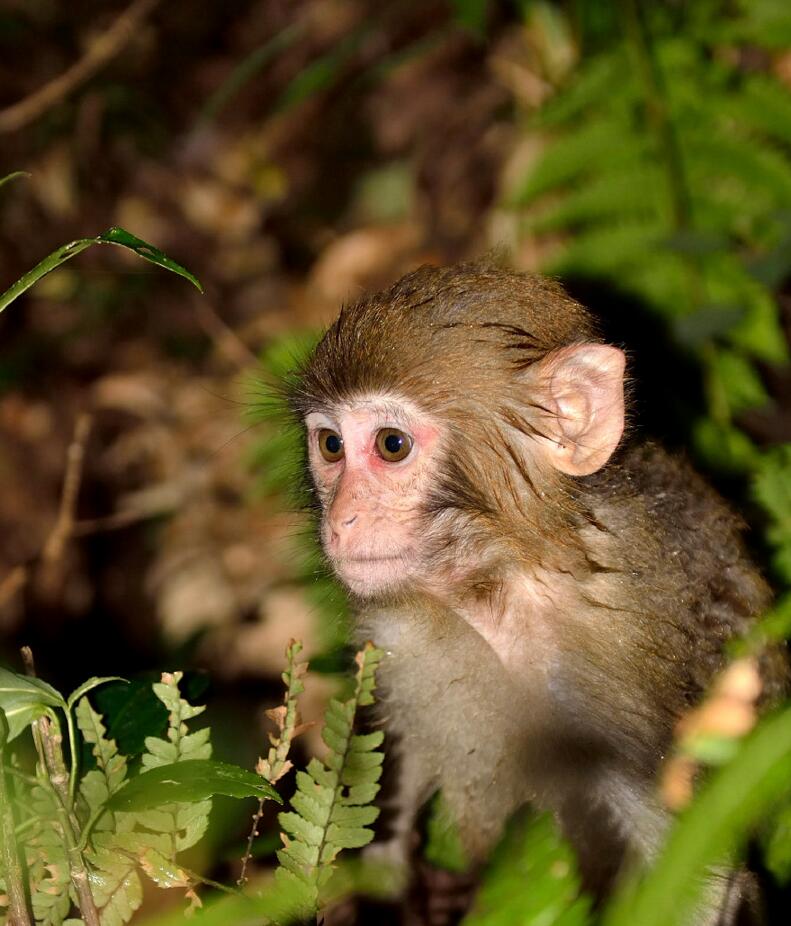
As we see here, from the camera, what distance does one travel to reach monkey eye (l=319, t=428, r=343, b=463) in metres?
4.04

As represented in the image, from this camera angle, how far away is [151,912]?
500 cm

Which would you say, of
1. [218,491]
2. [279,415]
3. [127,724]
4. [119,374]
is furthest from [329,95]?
[127,724]

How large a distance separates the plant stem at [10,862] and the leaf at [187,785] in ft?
0.68

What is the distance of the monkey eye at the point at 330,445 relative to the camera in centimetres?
404

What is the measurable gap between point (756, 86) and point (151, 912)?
5.13 meters

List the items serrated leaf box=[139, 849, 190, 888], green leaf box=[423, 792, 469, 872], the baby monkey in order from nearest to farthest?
serrated leaf box=[139, 849, 190, 888], the baby monkey, green leaf box=[423, 792, 469, 872]

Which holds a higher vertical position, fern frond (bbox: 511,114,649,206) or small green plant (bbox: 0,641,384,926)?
fern frond (bbox: 511,114,649,206)

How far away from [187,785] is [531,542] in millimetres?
1532

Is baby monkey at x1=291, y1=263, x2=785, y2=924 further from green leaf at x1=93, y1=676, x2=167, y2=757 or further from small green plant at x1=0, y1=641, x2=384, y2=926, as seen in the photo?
small green plant at x1=0, y1=641, x2=384, y2=926

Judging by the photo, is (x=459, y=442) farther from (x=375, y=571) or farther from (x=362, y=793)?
(x=362, y=793)

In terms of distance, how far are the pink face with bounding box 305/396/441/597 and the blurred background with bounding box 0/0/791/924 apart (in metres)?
0.61

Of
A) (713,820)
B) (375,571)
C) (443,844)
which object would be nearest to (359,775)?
(375,571)

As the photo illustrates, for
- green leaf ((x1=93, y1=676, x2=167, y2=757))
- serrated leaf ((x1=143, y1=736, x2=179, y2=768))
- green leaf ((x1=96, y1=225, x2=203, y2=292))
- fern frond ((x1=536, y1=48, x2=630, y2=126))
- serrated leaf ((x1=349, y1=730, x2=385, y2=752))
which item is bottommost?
green leaf ((x1=93, y1=676, x2=167, y2=757))

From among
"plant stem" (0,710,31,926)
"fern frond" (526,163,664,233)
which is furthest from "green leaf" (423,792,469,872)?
"fern frond" (526,163,664,233)
